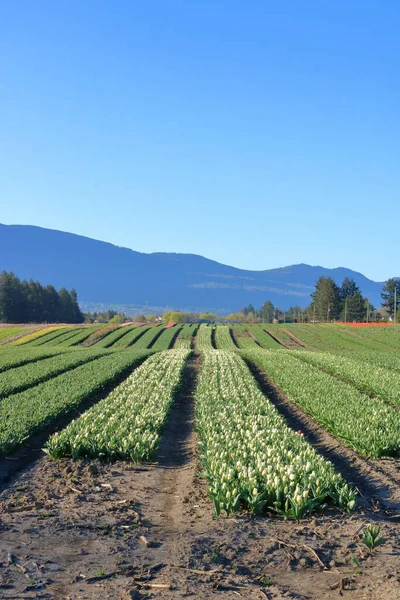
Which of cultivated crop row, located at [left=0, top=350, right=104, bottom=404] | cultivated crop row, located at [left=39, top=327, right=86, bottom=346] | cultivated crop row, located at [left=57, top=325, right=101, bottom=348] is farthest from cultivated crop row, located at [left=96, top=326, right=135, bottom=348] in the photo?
cultivated crop row, located at [left=0, top=350, right=104, bottom=404]

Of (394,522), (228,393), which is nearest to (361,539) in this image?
(394,522)

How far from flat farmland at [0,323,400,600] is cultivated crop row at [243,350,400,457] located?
5 cm

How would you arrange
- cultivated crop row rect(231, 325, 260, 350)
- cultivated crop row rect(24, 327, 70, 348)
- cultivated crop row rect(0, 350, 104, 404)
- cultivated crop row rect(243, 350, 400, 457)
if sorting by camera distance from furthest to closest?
cultivated crop row rect(24, 327, 70, 348)
cultivated crop row rect(231, 325, 260, 350)
cultivated crop row rect(0, 350, 104, 404)
cultivated crop row rect(243, 350, 400, 457)

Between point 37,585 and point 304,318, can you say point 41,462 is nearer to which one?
point 37,585

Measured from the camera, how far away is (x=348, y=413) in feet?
48.8

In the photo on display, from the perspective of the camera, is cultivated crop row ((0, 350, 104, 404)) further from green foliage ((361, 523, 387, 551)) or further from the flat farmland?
green foliage ((361, 523, 387, 551))

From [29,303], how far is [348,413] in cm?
10026

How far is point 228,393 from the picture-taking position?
1897 cm

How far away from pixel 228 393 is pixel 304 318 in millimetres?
124781

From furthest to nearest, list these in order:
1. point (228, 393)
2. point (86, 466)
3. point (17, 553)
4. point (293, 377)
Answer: point (293, 377), point (228, 393), point (86, 466), point (17, 553)

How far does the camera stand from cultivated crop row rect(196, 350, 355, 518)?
26.6 ft

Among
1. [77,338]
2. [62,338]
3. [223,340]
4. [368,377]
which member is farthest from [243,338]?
[368,377]

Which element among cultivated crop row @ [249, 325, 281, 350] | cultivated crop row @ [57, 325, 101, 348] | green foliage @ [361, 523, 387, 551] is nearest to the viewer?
green foliage @ [361, 523, 387, 551]

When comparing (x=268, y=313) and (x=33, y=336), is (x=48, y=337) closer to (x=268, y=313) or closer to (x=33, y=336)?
(x=33, y=336)
